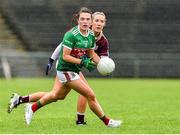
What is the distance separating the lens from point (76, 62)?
8.74 m

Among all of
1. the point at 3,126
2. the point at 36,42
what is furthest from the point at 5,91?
the point at 36,42

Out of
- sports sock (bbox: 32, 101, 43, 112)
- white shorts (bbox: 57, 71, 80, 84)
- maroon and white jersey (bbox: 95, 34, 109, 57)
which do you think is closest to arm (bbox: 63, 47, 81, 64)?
white shorts (bbox: 57, 71, 80, 84)

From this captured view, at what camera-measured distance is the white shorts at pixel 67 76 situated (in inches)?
356

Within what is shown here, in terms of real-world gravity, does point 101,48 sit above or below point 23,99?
above

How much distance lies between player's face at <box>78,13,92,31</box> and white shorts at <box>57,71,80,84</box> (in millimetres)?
639

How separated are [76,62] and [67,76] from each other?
37 cm

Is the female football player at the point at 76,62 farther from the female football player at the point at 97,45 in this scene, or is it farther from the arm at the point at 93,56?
the female football player at the point at 97,45

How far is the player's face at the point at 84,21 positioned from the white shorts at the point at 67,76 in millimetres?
639

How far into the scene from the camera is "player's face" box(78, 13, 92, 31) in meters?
8.81

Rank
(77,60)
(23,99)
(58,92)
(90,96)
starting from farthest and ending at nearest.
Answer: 1. (23,99)
2. (58,92)
3. (90,96)
4. (77,60)

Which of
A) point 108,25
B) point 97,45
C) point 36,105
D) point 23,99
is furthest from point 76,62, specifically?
point 108,25

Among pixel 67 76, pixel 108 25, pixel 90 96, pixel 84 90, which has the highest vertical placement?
pixel 67 76

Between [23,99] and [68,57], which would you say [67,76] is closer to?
[68,57]

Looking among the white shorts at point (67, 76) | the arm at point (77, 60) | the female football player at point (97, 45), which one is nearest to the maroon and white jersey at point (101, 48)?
the female football player at point (97, 45)
